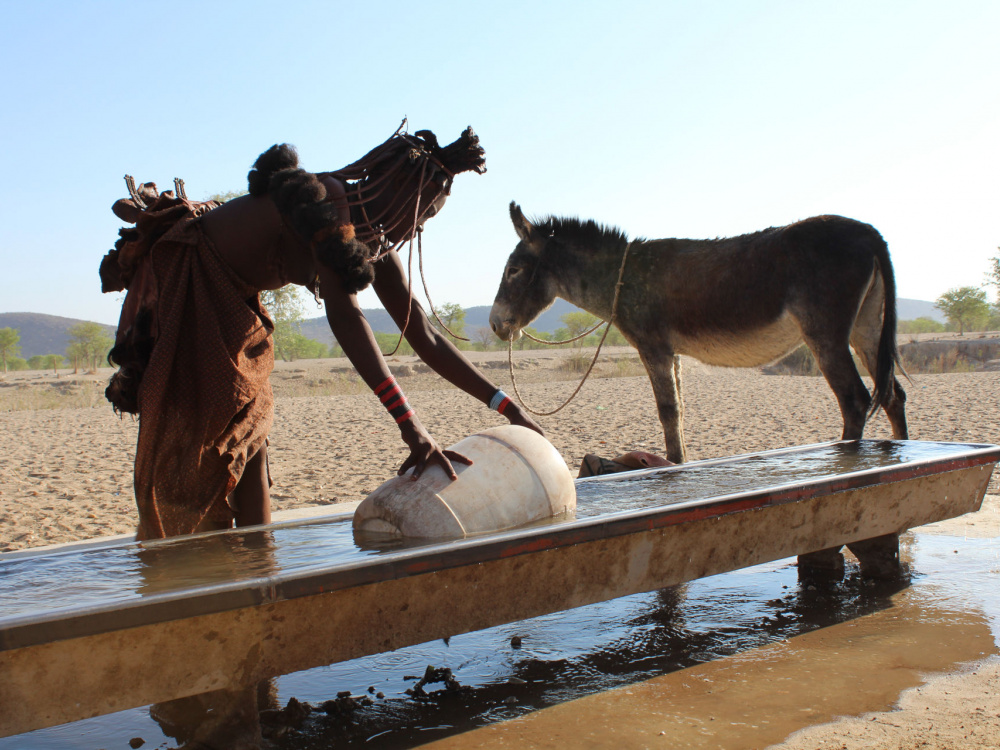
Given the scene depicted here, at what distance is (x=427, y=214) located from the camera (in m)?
3.40

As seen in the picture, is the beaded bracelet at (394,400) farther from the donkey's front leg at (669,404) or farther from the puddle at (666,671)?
the donkey's front leg at (669,404)

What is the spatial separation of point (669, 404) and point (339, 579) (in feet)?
12.5

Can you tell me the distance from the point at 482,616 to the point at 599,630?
4.22 ft

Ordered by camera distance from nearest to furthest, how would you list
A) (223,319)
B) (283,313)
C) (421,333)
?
(223,319) < (421,333) < (283,313)

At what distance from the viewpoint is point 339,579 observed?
86.8 inches

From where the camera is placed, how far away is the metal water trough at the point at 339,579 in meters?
1.92

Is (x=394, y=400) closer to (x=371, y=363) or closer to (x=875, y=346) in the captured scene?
(x=371, y=363)

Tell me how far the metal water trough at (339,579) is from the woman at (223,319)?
30cm

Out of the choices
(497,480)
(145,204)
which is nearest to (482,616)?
(497,480)

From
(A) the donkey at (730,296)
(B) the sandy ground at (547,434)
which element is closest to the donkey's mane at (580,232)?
(A) the donkey at (730,296)

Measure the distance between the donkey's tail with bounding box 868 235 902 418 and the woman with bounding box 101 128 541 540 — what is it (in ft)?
10.8

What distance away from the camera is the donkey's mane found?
632cm

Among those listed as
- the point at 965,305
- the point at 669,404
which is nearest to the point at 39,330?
the point at 965,305

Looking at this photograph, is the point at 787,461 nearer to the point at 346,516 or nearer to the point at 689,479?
the point at 689,479
